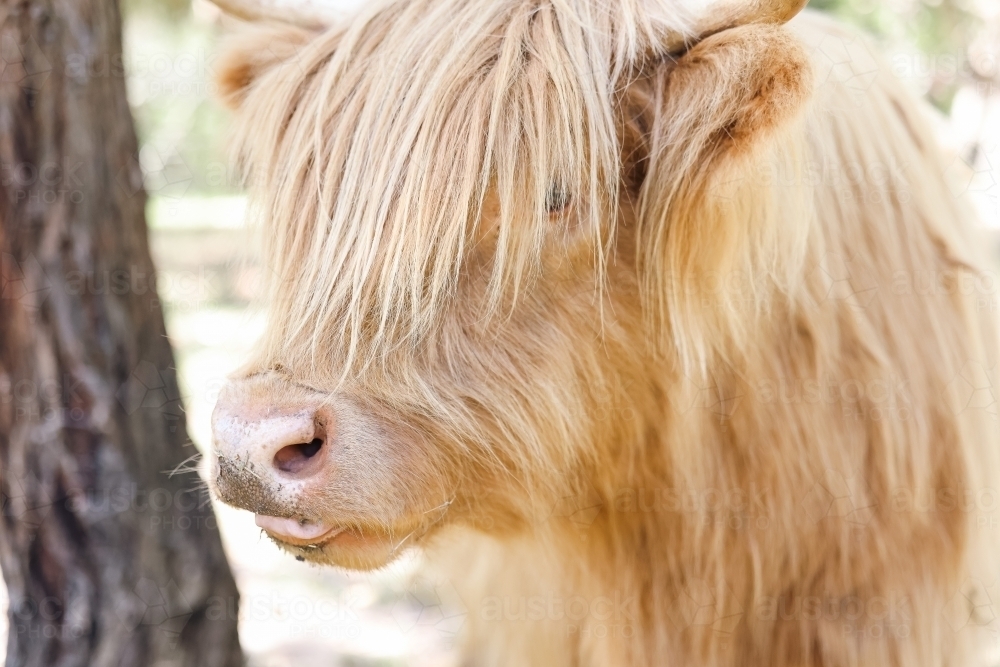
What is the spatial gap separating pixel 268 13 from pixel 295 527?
41.7 inches

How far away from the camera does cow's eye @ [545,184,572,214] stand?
1.45 meters

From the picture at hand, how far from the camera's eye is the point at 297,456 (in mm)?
1312

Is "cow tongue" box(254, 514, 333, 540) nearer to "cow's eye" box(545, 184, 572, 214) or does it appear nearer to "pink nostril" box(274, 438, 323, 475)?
"pink nostril" box(274, 438, 323, 475)

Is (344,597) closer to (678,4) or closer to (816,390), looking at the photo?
(816,390)

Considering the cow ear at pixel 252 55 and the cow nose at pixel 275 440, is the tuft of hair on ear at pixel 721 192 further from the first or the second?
the cow ear at pixel 252 55

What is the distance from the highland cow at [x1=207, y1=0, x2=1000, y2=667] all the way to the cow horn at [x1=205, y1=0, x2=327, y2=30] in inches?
0.7

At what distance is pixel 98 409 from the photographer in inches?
74.8

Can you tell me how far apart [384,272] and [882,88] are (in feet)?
4.01

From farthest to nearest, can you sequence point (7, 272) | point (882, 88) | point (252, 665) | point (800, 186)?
point (252, 665) < point (882, 88) < point (7, 272) < point (800, 186)

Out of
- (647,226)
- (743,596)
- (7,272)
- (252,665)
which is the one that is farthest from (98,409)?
(252,665)

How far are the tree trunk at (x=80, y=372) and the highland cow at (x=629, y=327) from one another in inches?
12.4

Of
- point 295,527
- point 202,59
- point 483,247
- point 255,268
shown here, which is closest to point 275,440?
point 295,527

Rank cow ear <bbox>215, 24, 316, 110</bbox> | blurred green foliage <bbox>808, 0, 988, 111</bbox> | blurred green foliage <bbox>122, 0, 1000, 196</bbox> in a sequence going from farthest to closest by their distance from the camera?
blurred green foliage <bbox>808, 0, 988, 111</bbox> → blurred green foliage <bbox>122, 0, 1000, 196</bbox> → cow ear <bbox>215, 24, 316, 110</bbox>

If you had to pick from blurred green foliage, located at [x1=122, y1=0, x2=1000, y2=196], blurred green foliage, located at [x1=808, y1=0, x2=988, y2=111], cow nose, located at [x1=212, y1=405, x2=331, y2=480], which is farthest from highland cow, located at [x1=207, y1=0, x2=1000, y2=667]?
blurred green foliage, located at [x1=808, y1=0, x2=988, y2=111]
